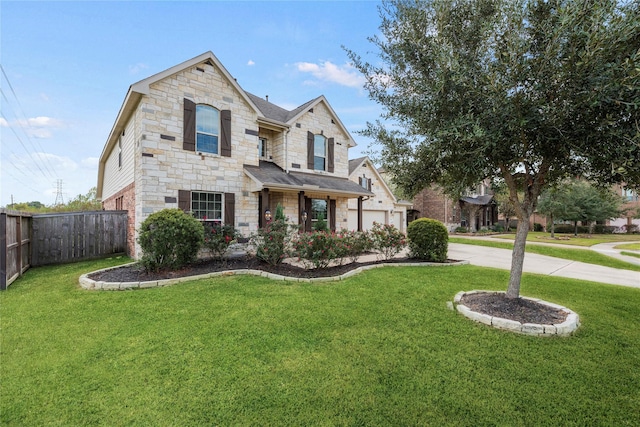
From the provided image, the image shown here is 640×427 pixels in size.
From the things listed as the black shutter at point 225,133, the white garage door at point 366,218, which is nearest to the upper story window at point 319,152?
the white garage door at point 366,218

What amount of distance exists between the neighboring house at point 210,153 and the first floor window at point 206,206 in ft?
0.11

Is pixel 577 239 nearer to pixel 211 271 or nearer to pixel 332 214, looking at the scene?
Answer: pixel 332 214

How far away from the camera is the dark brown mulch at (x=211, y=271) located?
21.8 feet

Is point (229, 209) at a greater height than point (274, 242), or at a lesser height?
greater

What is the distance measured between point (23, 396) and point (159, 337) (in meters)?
1.29

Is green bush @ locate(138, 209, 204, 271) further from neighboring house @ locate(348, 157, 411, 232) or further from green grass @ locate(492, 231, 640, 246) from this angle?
green grass @ locate(492, 231, 640, 246)

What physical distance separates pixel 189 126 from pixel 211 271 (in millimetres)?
5302

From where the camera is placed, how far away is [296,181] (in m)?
11.3

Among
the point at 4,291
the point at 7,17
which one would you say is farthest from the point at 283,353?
the point at 7,17

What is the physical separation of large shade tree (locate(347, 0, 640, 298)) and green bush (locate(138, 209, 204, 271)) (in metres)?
5.40

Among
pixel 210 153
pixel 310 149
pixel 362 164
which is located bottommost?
pixel 210 153

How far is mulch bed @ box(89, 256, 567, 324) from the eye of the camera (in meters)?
4.40

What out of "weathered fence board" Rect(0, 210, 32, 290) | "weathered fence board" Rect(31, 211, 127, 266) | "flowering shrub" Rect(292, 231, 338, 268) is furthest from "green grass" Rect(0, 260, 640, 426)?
"weathered fence board" Rect(31, 211, 127, 266)

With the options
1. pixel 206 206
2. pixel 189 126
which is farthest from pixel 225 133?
pixel 206 206
